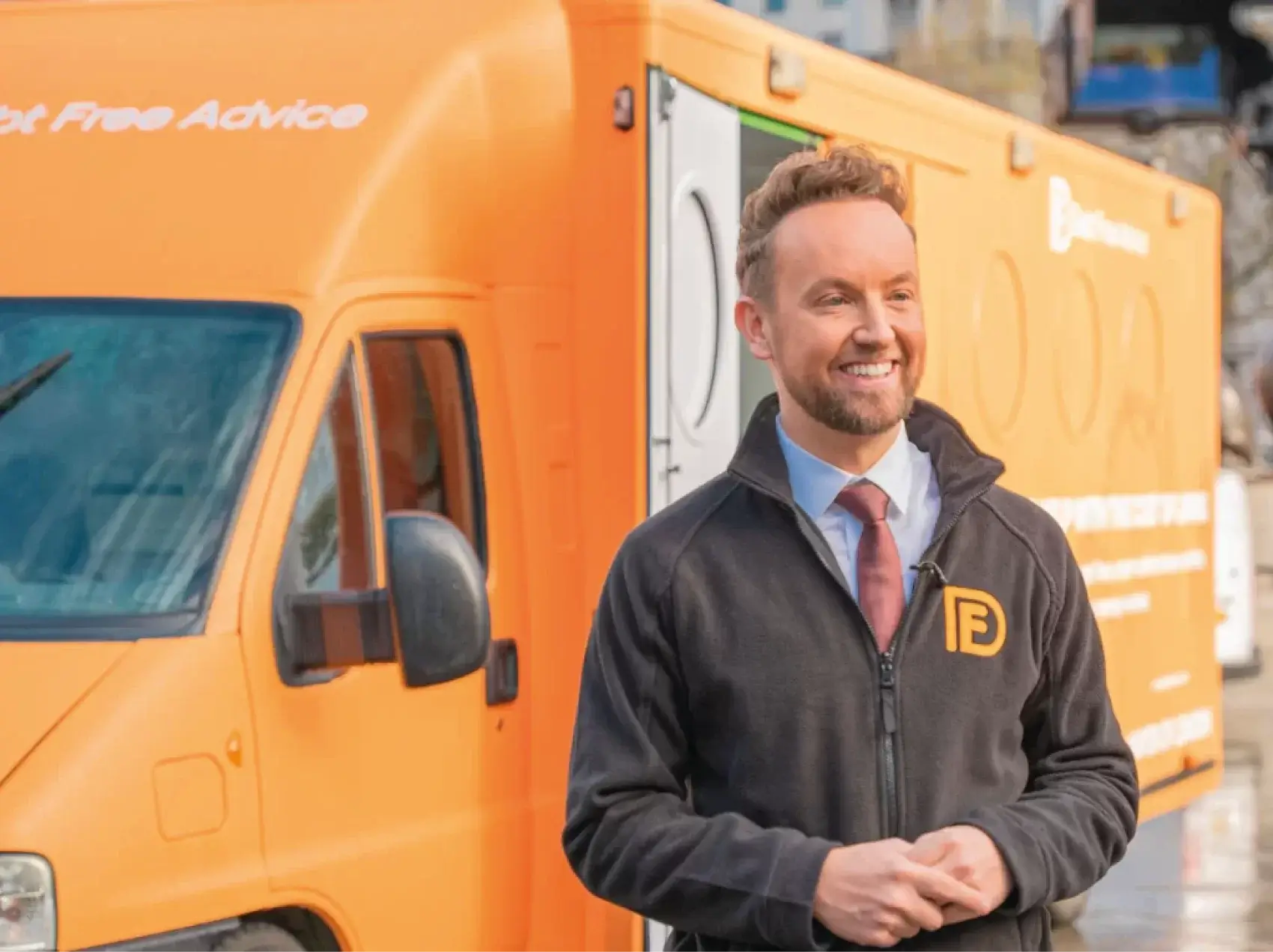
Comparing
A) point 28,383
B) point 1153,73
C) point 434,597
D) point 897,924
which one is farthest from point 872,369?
point 1153,73

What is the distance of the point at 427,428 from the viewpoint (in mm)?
5910

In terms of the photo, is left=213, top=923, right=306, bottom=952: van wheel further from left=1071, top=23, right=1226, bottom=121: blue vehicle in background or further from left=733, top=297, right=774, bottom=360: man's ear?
left=1071, top=23, right=1226, bottom=121: blue vehicle in background

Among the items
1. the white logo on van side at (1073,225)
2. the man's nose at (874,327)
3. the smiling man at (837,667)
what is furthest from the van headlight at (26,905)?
the white logo on van side at (1073,225)

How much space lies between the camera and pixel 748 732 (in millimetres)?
3064

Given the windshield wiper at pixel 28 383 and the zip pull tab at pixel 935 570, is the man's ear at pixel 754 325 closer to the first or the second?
the zip pull tab at pixel 935 570

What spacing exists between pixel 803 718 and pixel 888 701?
0.10 meters

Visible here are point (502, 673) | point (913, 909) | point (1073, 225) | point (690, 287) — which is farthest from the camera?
point (1073, 225)

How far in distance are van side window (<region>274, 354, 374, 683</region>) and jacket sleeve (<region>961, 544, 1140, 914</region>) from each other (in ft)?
7.73

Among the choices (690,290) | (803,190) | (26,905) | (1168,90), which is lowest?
(26,905)

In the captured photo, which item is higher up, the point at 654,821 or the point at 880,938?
the point at 654,821

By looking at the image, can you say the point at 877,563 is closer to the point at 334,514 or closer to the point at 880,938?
the point at 880,938

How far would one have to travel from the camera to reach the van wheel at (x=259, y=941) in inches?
206

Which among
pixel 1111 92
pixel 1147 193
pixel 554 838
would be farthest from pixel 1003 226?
pixel 1111 92

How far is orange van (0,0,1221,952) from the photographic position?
5.04m
